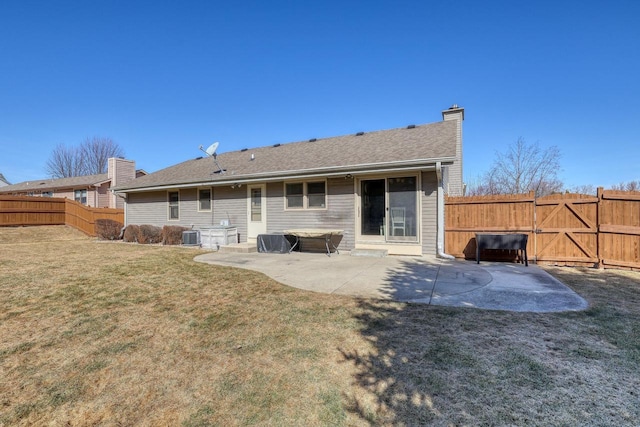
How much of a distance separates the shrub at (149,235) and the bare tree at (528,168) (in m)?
21.3

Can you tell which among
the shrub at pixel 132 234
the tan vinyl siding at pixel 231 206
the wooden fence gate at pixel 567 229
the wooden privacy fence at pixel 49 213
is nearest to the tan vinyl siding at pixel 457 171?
the wooden fence gate at pixel 567 229

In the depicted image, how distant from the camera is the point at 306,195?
988cm

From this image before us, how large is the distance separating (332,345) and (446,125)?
9829mm

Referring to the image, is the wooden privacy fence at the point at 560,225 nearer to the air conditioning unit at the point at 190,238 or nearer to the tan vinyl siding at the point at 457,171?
the tan vinyl siding at the point at 457,171

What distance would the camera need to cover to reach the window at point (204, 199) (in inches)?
477

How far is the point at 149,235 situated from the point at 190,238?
2162 millimetres

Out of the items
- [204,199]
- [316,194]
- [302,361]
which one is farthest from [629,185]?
[302,361]

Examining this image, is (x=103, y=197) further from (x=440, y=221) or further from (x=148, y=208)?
(x=440, y=221)

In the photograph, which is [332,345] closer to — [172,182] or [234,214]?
[234,214]

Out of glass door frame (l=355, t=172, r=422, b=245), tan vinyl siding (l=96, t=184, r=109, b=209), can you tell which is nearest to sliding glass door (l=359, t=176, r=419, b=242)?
glass door frame (l=355, t=172, r=422, b=245)

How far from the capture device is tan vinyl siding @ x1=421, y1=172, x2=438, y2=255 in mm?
8089

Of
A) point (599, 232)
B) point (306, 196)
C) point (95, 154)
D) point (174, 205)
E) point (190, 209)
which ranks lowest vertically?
point (599, 232)

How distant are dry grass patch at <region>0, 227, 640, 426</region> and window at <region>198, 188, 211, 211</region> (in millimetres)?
7674

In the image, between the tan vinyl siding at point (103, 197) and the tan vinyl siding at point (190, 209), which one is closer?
the tan vinyl siding at point (190, 209)
